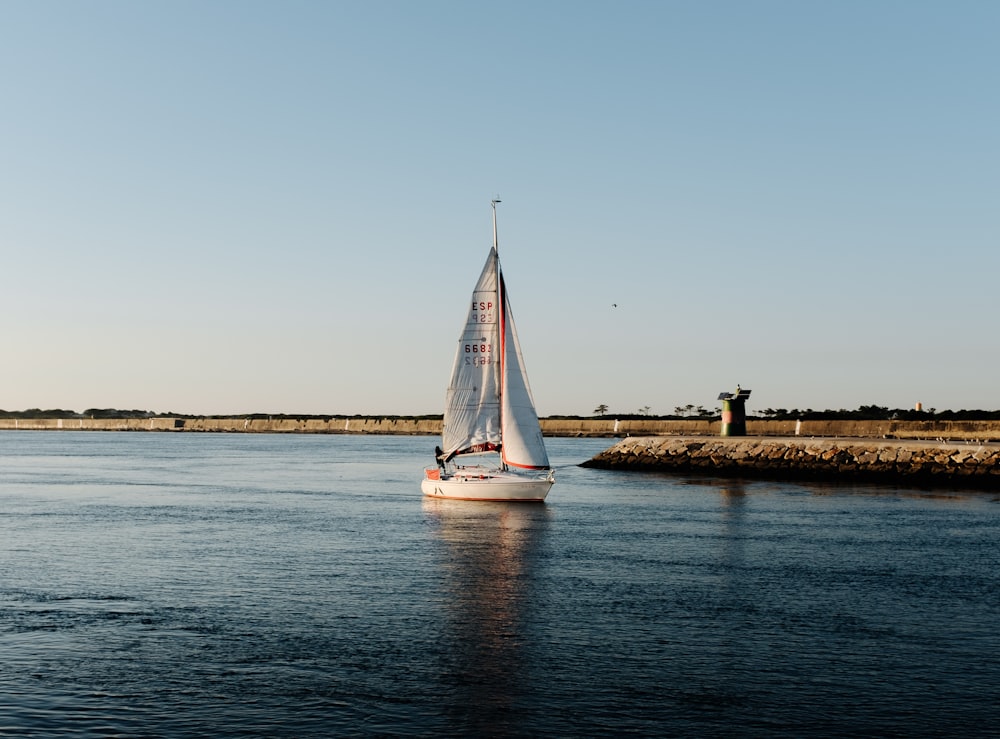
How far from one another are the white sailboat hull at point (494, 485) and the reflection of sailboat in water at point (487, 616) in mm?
4854

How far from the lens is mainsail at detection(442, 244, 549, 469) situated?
45991 mm

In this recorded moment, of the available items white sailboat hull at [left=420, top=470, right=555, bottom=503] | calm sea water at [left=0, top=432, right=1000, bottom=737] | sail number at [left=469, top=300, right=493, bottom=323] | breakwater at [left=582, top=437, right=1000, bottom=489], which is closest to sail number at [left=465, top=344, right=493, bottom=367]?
sail number at [left=469, top=300, right=493, bottom=323]

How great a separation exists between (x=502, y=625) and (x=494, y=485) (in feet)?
88.1

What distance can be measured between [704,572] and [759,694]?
1204 centimetres

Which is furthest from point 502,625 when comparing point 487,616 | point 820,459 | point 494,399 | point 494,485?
point 820,459

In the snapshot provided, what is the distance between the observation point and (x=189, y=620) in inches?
795

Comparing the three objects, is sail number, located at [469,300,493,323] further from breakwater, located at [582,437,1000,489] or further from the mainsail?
breakwater, located at [582,437,1000,489]

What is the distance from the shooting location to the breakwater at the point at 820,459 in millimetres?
58844

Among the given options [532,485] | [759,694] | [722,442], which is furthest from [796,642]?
[722,442]

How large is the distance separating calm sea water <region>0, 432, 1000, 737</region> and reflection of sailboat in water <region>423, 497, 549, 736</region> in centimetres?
7

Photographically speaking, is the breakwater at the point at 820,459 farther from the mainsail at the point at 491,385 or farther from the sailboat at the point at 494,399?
the mainsail at the point at 491,385

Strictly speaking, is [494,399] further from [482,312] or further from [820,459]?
[820,459]

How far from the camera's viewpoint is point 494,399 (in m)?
46.3

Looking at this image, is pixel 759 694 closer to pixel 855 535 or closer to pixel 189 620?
pixel 189 620
